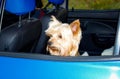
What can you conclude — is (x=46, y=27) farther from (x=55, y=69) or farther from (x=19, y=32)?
(x=55, y=69)

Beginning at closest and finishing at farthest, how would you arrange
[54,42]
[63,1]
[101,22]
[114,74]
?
[114,74], [54,42], [63,1], [101,22]

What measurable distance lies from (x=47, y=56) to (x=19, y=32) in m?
0.51

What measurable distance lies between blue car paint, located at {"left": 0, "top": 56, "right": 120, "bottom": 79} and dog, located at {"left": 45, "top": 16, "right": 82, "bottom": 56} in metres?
0.68

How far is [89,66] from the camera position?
213cm

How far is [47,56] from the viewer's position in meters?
2.23

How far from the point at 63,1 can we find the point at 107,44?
2.16 feet

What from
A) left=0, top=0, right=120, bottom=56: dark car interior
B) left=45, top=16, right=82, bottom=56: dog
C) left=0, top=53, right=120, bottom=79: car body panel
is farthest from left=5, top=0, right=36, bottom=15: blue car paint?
left=45, top=16, right=82, bottom=56: dog

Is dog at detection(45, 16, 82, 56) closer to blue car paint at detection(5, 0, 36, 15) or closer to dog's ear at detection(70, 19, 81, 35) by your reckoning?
dog's ear at detection(70, 19, 81, 35)

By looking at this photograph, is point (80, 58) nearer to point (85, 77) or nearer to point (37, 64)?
point (85, 77)

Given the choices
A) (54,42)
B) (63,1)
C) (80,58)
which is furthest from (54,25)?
(80,58)

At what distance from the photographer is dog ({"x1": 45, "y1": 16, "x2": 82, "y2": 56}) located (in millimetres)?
2906

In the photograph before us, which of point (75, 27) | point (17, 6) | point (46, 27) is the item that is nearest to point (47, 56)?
point (17, 6)

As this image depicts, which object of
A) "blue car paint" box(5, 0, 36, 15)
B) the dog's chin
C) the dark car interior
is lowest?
the dog's chin

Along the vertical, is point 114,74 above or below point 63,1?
below
